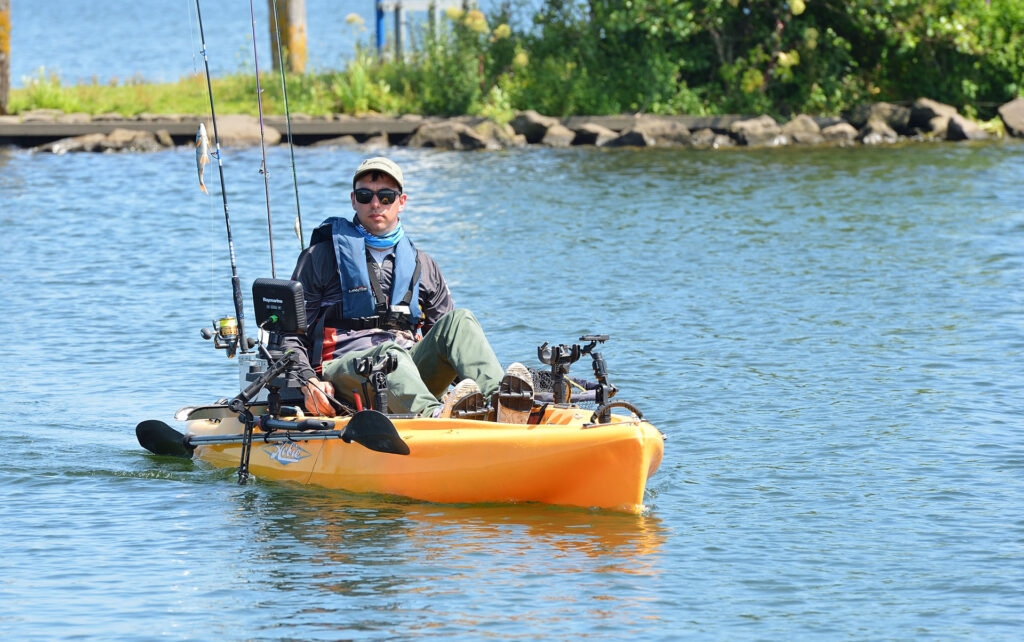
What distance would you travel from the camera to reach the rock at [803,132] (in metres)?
24.3

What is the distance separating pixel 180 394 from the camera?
10367 millimetres

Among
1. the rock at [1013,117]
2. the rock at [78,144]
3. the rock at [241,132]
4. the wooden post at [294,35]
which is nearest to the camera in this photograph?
the rock at [78,144]

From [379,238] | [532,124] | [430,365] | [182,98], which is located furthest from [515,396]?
[182,98]

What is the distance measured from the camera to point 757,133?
79.4 feet

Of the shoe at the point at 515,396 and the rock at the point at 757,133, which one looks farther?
the rock at the point at 757,133

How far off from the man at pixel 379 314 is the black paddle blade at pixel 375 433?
29cm

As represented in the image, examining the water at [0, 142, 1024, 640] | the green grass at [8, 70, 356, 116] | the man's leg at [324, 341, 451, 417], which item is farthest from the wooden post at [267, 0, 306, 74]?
the man's leg at [324, 341, 451, 417]

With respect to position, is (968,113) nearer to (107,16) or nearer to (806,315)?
(806,315)

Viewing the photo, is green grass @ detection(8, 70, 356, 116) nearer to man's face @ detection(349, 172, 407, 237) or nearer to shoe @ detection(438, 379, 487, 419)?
man's face @ detection(349, 172, 407, 237)

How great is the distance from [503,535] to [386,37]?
2216cm

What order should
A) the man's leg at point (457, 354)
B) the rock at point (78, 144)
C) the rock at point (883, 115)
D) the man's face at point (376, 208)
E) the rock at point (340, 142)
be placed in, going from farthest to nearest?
1. the rock at point (883, 115)
2. the rock at point (340, 142)
3. the rock at point (78, 144)
4. the man's face at point (376, 208)
5. the man's leg at point (457, 354)

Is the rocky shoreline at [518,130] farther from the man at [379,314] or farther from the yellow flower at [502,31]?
the man at [379,314]

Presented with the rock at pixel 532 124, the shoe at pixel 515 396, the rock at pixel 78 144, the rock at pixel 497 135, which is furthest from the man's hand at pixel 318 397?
the rock at pixel 78 144

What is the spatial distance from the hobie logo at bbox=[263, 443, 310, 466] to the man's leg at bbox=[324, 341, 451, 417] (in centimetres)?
36
